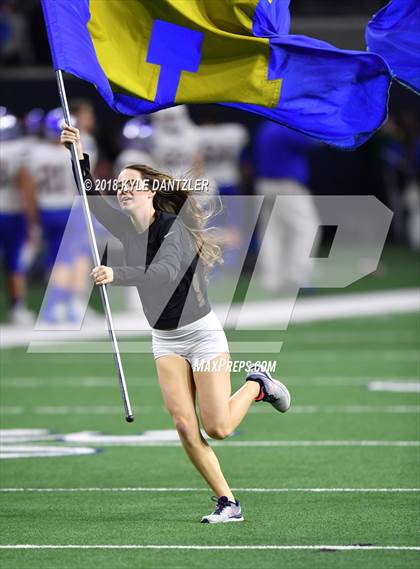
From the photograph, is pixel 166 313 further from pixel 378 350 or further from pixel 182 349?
pixel 378 350

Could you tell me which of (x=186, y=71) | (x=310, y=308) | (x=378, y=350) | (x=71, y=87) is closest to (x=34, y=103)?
(x=71, y=87)

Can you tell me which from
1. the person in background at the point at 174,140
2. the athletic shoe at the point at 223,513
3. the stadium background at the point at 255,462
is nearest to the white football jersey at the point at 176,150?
the person in background at the point at 174,140

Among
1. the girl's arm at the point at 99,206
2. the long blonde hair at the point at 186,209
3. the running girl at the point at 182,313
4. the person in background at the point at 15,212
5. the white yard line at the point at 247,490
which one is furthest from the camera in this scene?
the person in background at the point at 15,212

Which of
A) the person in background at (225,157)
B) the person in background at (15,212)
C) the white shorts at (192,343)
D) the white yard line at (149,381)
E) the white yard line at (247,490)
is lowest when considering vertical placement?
the person in background at (225,157)

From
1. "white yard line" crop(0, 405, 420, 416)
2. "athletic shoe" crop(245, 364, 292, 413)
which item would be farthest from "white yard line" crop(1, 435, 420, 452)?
"athletic shoe" crop(245, 364, 292, 413)

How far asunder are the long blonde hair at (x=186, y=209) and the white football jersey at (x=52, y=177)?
33.7 ft

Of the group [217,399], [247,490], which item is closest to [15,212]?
[247,490]

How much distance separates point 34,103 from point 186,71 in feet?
58.5

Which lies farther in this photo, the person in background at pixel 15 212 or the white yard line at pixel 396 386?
the person in background at pixel 15 212

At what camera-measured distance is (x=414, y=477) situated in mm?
9227

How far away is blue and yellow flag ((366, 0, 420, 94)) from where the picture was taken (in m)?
9.35

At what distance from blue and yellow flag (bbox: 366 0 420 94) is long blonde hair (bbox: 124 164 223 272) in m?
1.77

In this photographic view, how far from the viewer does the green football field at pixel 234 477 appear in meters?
7.23

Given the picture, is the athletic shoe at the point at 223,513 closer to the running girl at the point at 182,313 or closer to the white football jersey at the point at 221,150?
the running girl at the point at 182,313
